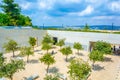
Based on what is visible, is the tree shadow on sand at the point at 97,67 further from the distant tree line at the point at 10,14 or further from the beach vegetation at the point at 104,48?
the distant tree line at the point at 10,14

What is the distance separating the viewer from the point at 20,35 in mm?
36500

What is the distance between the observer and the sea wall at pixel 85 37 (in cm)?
3391

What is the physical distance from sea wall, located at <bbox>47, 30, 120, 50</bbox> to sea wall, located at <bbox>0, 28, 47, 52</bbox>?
3134 mm

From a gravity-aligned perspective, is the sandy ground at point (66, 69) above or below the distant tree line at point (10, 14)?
below

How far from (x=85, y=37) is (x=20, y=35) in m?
12.9

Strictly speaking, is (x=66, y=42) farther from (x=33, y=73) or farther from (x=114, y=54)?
(x=33, y=73)

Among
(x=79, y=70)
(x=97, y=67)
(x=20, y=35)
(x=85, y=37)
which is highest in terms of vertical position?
(x=20, y=35)

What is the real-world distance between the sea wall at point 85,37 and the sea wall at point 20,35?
313 centimetres

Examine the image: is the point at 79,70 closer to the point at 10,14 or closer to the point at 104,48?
the point at 104,48

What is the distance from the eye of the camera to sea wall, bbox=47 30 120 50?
33.9 metres

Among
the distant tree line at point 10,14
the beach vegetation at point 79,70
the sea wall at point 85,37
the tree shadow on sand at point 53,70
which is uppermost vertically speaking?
the distant tree line at point 10,14

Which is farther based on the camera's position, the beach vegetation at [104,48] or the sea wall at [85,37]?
the sea wall at [85,37]

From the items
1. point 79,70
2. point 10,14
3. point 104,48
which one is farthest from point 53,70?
point 10,14

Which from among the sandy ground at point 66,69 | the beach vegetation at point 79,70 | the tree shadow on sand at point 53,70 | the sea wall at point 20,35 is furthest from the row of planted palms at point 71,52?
the sea wall at point 20,35
